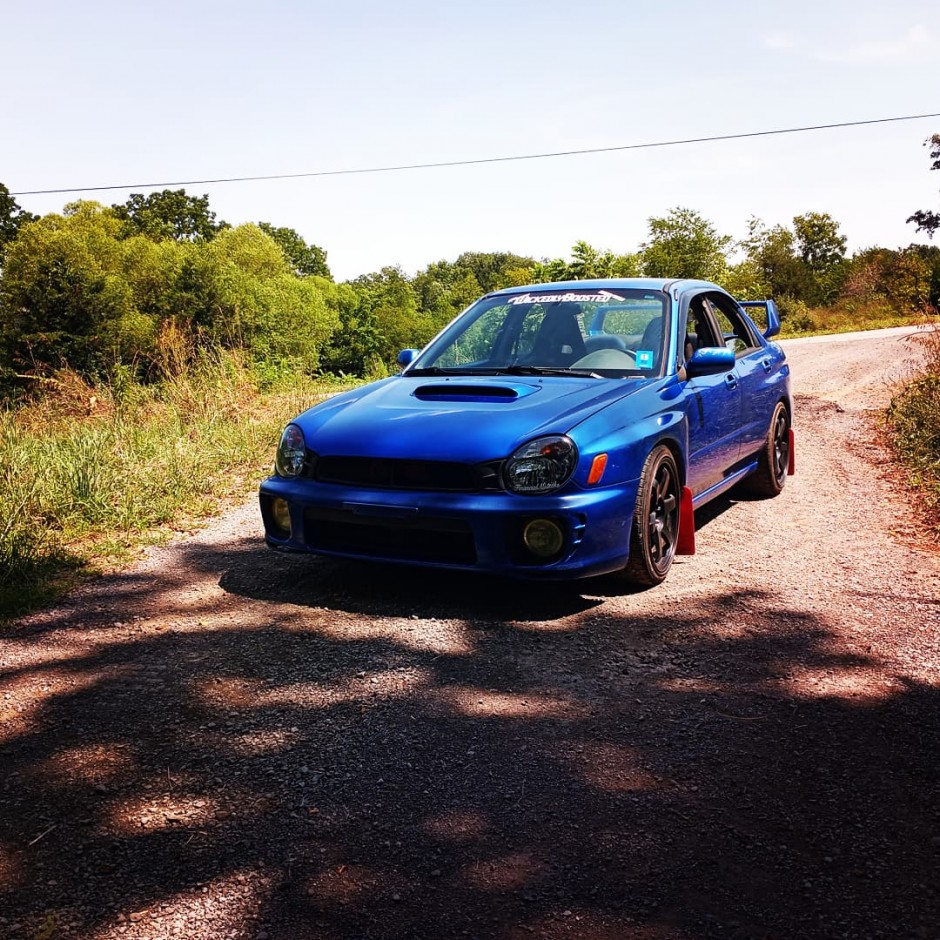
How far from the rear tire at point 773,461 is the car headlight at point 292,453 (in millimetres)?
3670

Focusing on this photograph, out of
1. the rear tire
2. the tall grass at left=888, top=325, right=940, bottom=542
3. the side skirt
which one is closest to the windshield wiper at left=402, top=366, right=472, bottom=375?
the side skirt

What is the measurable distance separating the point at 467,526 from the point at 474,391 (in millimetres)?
997

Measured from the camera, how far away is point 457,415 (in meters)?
4.59

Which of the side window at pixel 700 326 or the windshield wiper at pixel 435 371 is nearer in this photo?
the windshield wiper at pixel 435 371

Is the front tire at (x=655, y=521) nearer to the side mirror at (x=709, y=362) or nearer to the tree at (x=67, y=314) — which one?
the side mirror at (x=709, y=362)

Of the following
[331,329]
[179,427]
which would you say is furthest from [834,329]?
[331,329]

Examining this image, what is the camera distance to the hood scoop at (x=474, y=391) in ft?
15.8

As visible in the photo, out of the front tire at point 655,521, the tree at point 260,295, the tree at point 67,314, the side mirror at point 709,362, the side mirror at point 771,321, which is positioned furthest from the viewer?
the tree at point 260,295

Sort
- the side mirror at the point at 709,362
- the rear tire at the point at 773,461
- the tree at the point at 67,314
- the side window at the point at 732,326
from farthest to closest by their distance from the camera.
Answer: the tree at the point at 67,314, the rear tire at the point at 773,461, the side window at the point at 732,326, the side mirror at the point at 709,362

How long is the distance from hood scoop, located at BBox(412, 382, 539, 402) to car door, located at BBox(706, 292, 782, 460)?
6.69 feet

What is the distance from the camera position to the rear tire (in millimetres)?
7031

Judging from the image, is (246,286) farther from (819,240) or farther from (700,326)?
(700,326)

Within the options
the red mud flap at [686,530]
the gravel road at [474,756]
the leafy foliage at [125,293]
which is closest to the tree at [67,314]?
the leafy foliage at [125,293]

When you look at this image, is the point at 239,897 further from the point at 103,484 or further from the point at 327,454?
the point at 103,484
